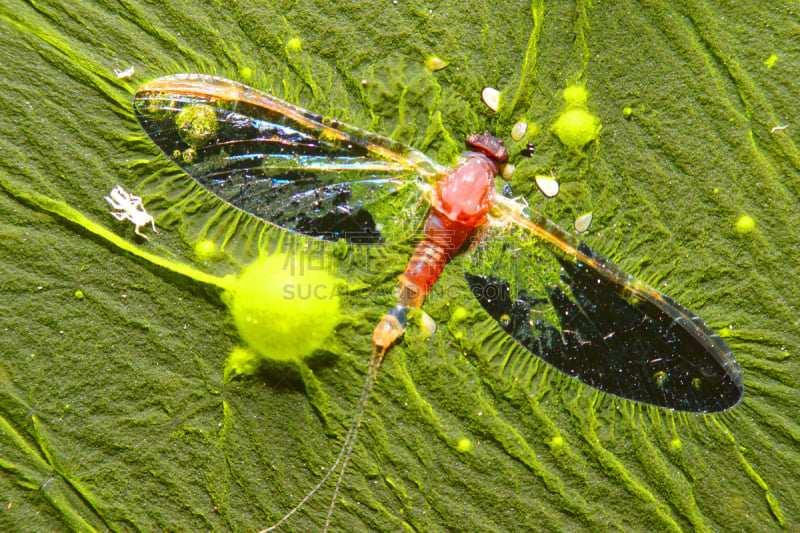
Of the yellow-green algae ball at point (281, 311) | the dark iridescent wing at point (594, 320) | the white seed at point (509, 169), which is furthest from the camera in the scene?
the white seed at point (509, 169)

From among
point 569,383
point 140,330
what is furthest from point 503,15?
point 140,330

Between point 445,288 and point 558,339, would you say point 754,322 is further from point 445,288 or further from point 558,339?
point 445,288

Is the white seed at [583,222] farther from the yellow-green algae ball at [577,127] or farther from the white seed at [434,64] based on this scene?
the white seed at [434,64]

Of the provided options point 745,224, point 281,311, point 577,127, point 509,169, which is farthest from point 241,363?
point 745,224

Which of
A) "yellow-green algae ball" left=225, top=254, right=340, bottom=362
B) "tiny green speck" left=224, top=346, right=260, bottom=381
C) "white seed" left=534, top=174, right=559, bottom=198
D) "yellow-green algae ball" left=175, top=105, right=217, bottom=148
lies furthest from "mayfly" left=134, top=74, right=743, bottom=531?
"tiny green speck" left=224, top=346, right=260, bottom=381

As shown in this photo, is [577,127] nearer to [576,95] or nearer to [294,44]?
[576,95]

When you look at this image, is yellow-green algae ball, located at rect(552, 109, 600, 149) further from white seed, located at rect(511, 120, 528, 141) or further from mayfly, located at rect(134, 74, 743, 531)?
mayfly, located at rect(134, 74, 743, 531)

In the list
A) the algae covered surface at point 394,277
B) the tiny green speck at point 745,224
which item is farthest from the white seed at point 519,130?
the tiny green speck at point 745,224
